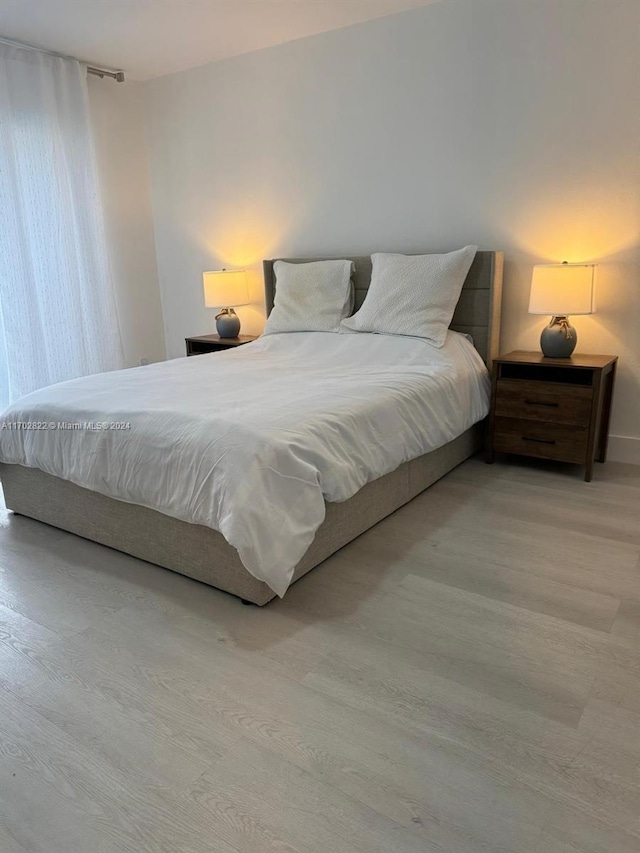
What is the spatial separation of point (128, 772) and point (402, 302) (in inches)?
100

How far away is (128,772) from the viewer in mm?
1344

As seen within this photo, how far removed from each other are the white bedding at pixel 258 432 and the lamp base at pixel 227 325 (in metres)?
1.12

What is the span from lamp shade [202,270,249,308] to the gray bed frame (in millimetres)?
1684

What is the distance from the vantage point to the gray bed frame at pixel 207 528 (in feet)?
6.59

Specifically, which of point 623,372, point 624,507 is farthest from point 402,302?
point 624,507

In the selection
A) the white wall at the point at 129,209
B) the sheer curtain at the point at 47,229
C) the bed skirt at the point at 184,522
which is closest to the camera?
the bed skirt at the point at 184,522

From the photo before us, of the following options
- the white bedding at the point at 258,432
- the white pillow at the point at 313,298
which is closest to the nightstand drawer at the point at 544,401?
the white bedding at the point at 258,432

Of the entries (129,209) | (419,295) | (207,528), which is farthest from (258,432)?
(129,209)

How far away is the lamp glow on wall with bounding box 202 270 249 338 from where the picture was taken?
4117 mm

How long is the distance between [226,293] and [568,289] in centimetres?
229

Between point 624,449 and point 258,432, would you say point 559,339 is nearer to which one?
point 624,449

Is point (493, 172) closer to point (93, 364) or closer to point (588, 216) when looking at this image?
point (588, 216)

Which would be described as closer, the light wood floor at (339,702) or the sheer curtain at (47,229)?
the light wood floor at (339,702)

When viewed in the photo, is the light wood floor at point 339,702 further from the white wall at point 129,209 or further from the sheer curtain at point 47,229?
the white wall at point 129,209
